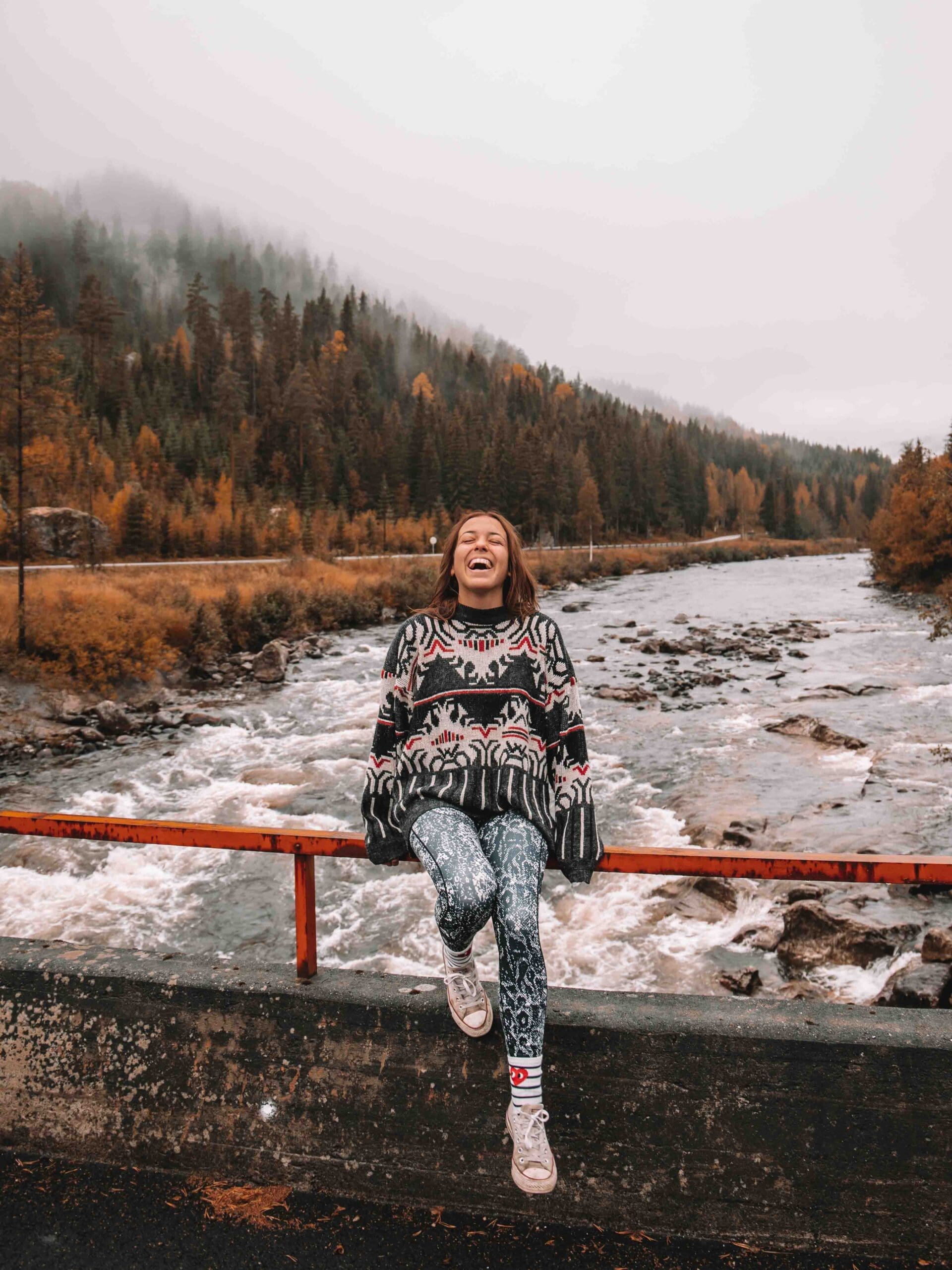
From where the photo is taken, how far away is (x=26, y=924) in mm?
7461

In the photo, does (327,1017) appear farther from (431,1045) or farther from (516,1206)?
(516,1206)

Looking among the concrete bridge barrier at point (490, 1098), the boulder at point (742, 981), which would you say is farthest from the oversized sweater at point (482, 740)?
the boulder at point (742, 981)

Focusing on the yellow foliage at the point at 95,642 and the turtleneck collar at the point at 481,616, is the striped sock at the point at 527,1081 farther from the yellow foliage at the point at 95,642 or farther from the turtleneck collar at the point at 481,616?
the yellow foliage at the point at 95,642

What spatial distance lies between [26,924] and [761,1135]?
752 centimetres

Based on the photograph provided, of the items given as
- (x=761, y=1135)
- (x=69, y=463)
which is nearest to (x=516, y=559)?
(x=761, y=1135)

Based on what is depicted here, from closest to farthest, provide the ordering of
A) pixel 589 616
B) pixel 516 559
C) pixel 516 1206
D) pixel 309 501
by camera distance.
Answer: pixel 516 1206, pixel 516 559, pixel 589 616, pixel 309 501

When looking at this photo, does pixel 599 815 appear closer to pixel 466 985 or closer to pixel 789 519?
pixel 466 985

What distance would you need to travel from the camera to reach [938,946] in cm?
619

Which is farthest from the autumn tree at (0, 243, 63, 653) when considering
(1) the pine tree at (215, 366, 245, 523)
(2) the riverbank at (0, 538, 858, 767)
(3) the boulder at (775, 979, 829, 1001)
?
(1) the pine tree at (215, 366, 245, 523)

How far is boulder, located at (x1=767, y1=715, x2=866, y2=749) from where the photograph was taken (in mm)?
12992

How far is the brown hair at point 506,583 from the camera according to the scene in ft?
9.13

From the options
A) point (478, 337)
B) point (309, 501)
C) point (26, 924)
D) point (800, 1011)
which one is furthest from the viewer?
point (478, 337)

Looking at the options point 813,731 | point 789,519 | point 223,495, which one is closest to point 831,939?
point 813,731

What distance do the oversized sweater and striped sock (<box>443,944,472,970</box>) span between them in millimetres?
362
